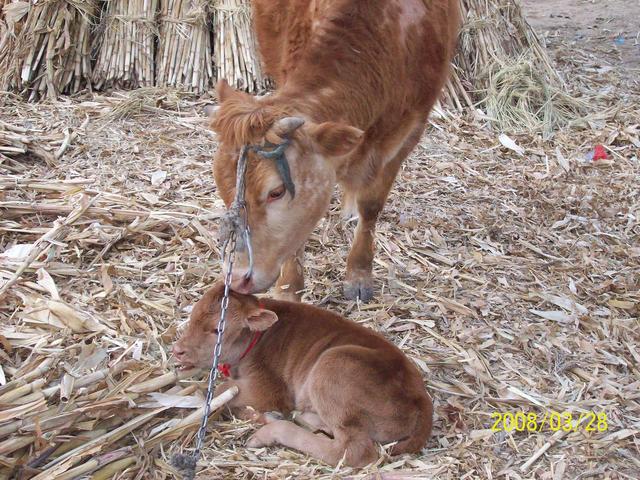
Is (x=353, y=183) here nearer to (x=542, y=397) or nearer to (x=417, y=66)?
(x=417, y=66)

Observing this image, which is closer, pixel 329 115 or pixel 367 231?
pixel 329 115

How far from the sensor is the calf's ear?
3.54m

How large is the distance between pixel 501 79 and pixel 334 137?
4617mm

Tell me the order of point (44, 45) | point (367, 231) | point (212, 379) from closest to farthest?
point (212, 379) < point (367, 231) < point (44, 45)

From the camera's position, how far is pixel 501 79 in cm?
779

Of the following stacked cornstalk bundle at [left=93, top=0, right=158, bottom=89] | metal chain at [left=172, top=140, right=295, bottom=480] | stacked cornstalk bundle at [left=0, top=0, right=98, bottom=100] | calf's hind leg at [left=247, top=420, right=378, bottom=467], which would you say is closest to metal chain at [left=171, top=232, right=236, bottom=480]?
metal chain at [left=172, top=140, right=295, bottom=480]

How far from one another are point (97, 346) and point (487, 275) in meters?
→ 2.50

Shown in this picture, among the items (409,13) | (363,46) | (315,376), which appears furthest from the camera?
(409,13)

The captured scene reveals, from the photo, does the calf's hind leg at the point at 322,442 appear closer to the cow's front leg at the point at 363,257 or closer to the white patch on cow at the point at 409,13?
the cow's front leg at the point at 363,257

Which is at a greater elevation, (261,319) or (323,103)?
(323,103)

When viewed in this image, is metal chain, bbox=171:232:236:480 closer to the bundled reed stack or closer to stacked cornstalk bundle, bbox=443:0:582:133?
the bundled reed stack
